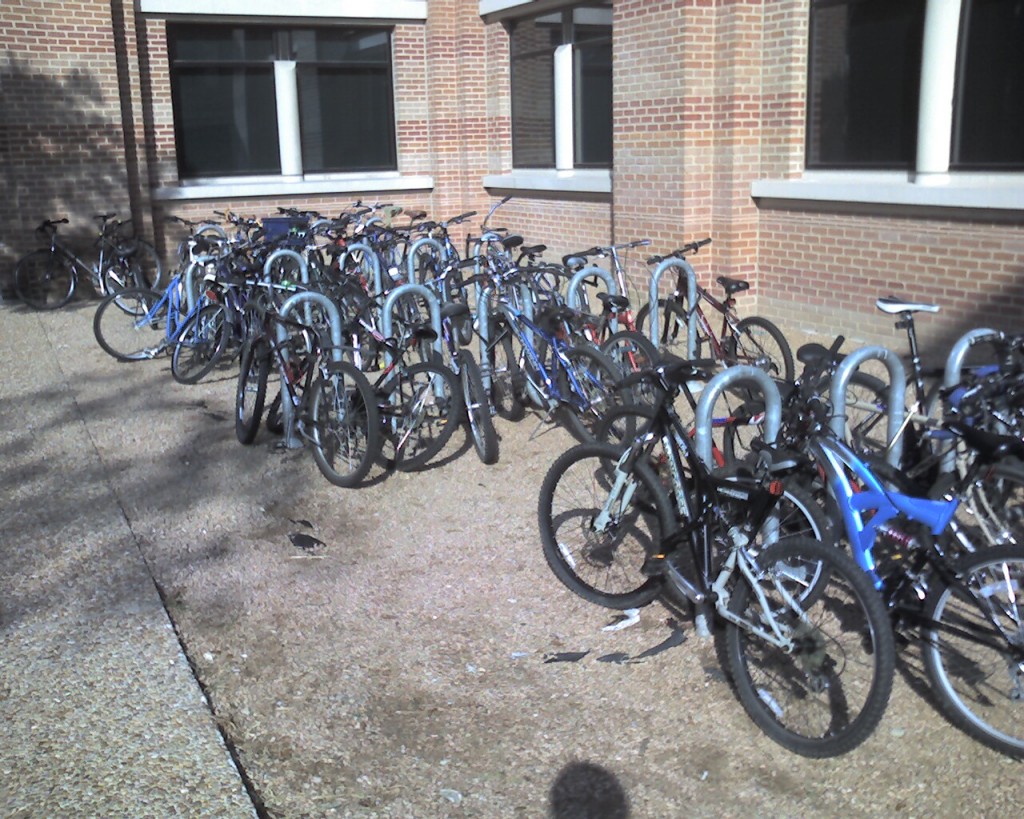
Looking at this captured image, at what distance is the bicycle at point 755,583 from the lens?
323cm

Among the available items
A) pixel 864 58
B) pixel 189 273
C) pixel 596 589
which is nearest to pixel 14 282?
pixel 189 273

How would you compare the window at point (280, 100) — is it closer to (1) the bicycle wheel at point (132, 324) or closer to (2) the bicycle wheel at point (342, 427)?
(1) the bicycle wheel at point (132, 324)

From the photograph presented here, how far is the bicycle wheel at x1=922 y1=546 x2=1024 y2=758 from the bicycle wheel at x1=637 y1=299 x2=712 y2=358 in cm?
461

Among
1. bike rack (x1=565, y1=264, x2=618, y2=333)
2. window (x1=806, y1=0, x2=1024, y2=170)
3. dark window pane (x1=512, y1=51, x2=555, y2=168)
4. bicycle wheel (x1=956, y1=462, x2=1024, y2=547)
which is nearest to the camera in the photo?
bicycle wheel (x1=956, y1=462, x2=1024, y2=547)

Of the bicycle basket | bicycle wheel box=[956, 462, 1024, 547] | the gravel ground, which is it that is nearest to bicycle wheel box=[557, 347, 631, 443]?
the gravel ground

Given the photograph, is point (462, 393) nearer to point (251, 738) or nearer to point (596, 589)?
point (596, 589)

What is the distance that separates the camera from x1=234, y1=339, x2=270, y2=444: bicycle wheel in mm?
6477

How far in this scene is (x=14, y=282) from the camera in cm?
1269

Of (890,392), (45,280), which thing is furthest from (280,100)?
(890,392)

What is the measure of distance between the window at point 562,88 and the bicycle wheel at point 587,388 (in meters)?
6.08

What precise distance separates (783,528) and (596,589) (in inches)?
32.9

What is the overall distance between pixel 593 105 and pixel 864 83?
3.97 m

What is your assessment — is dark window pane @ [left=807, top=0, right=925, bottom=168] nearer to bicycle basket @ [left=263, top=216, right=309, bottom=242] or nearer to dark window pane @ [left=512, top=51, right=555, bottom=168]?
dark window pane @ [left=512, top=51, right=555, bottom=168]

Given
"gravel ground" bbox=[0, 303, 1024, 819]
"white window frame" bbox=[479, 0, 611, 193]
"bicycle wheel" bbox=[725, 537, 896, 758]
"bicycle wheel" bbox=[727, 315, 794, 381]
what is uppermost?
"white window frame" bbox=[479, 0, 611, 193]
